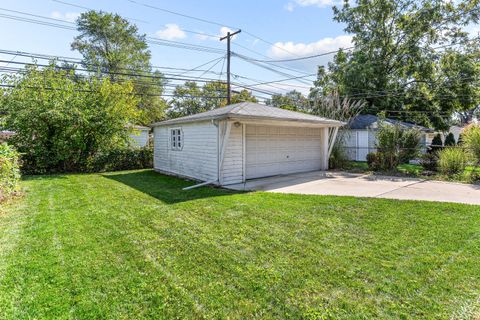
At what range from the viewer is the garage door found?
9.61 m

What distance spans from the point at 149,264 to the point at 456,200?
262 inches

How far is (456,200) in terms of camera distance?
6.10 m

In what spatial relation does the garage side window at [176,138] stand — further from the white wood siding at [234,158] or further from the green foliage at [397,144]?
the green foliage at [397,144]

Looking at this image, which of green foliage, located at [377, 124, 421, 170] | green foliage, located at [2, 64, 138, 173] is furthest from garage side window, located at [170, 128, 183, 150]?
green foliage, located at [377, 124, 421, 170]

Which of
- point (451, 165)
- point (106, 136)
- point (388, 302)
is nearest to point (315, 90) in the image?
Result: point (451, 165)

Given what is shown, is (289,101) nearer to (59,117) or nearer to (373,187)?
(373,187)

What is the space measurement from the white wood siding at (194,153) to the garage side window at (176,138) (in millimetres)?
163

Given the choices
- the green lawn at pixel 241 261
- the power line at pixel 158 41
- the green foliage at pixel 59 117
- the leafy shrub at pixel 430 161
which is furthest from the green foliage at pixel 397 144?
the green foliage at pixel 59 117

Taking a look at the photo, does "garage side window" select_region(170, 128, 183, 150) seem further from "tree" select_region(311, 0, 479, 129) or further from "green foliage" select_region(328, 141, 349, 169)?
"tree" select_region(311, 0, 479, 129)

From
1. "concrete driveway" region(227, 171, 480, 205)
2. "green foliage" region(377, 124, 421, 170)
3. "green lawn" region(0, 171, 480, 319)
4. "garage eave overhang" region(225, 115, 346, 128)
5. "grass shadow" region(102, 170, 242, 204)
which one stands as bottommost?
"green lawn" region(0, 171, 480, 319)

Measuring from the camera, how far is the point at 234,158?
28.1 ft

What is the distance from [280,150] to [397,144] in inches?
186

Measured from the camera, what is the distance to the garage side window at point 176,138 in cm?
1053

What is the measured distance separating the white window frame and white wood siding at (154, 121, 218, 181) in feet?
0.42
